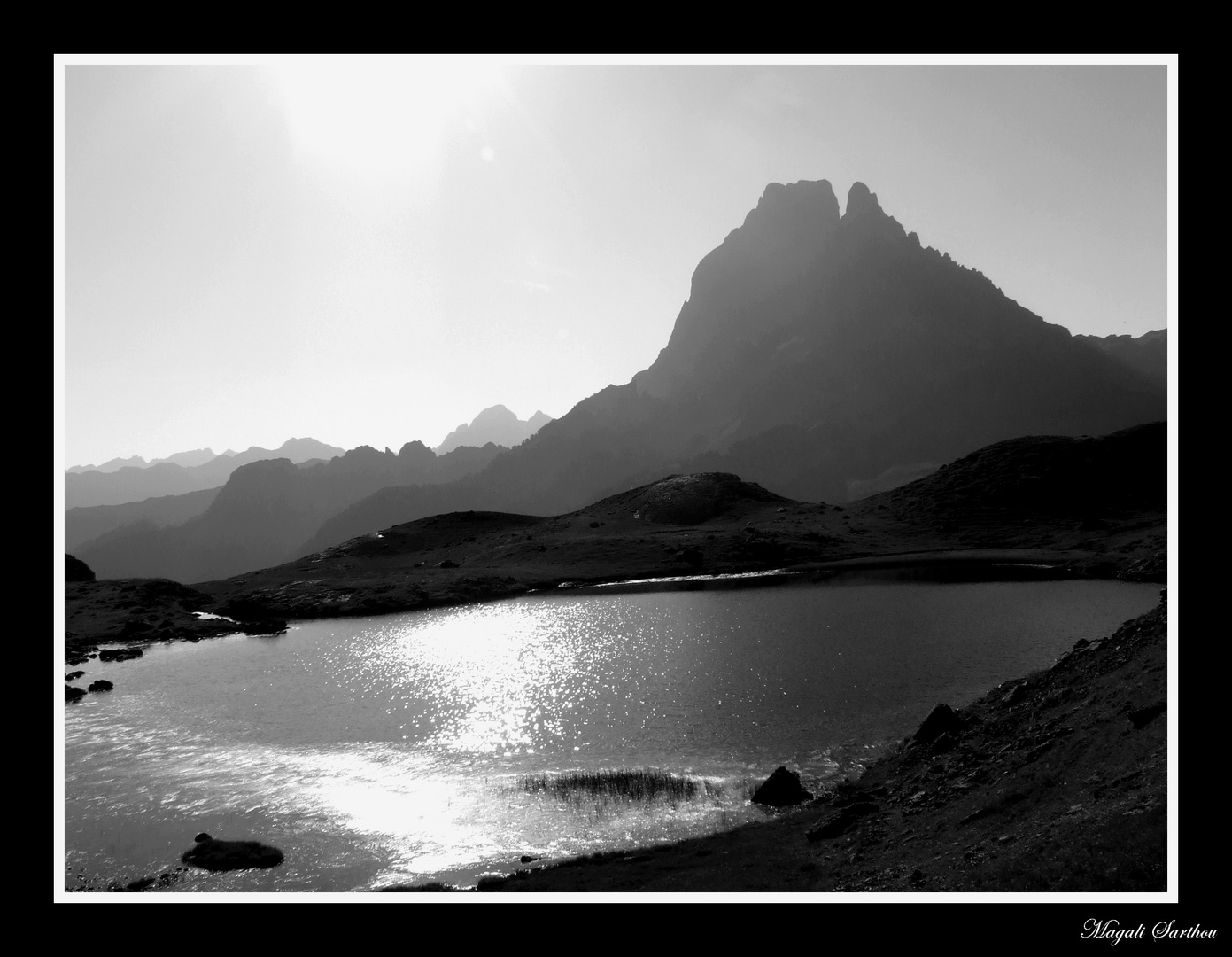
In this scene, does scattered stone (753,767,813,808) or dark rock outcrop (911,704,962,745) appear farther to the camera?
dark rock outcrop (911,704,962,745)

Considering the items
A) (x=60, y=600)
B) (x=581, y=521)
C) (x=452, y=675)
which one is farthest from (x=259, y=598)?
(x=60, y=600)

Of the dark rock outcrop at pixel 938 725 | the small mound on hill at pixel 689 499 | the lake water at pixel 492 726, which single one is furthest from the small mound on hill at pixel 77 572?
the dark rock outcrop at pixel 938 725

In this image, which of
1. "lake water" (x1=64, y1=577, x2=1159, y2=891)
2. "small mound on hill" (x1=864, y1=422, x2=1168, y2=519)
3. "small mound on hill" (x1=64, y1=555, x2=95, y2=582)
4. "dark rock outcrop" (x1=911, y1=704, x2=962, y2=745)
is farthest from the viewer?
"small mound on hill" (x1=864, y1=422, x2=1168, y2=519)

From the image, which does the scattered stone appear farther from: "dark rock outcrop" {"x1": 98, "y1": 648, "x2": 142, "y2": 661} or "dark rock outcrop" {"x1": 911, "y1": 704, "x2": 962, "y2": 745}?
"dark rock outcrop" {"x1": 98, "y1": 648, "x2": 142, "y2": 661}

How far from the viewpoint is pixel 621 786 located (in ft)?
89.9

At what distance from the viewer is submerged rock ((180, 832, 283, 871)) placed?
22.7 m

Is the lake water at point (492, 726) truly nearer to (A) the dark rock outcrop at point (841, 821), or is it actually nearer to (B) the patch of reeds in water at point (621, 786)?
(B) the patch of reeds in water at point (621, 786)

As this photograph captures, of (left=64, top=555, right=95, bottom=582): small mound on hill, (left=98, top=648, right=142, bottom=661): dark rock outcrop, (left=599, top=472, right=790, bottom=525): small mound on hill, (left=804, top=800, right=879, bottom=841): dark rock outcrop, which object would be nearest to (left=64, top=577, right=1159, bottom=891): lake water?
(left=98, top=648, right=142, bottom=661): dark rock outcrop

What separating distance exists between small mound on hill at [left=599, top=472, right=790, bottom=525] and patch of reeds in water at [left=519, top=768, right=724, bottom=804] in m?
144

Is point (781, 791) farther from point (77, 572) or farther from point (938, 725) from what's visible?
point (77, 572)

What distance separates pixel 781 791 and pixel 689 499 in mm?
156294

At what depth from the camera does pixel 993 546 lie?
134375 millimetres

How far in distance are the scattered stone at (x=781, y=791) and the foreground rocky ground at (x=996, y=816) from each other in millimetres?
725
